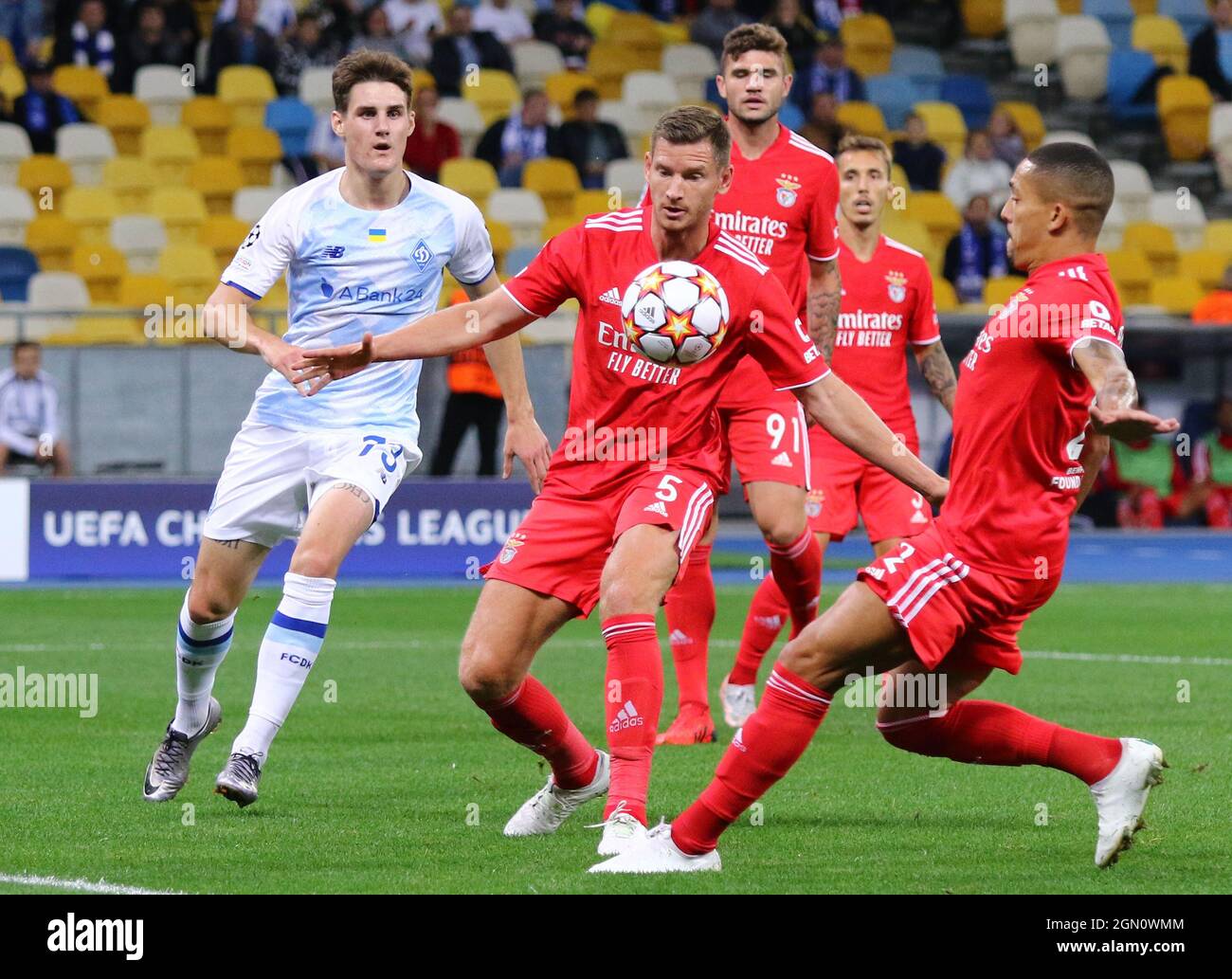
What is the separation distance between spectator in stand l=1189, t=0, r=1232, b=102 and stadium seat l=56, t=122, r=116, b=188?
12.8 meters

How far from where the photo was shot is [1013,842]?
20.3ft

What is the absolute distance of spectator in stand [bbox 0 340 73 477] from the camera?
56.0 feet

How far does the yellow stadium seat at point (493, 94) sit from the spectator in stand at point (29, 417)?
681 cm

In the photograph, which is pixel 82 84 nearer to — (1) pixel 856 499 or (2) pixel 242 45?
(2) pixel 242 45

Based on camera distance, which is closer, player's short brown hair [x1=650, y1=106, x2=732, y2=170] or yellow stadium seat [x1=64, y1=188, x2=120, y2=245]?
player's short brown hair [x1=650, y1=106, x2=732, y2=170]

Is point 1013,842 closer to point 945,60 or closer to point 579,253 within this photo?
point 579,253

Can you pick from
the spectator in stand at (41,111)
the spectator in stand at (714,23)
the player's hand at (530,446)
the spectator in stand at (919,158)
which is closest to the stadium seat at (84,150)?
the spectator in stand at (41,111)

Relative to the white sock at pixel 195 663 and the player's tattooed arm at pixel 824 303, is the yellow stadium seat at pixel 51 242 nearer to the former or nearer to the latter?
the player's tattooed arm at pixel 824 303

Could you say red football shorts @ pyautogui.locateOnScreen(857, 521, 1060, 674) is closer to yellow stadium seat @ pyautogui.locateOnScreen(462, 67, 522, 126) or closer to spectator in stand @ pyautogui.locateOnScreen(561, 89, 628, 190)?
spectator in stand @ pyautogui.locateOnScreen(561, 89, 628, 190)

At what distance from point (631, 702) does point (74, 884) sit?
1.64 m

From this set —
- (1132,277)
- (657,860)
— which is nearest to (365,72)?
(657,860)

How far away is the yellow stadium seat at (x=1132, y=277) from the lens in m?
22.1

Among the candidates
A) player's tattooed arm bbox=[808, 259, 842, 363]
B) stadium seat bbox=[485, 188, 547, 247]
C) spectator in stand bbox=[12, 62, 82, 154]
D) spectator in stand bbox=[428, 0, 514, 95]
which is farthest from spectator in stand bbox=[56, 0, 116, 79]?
player's tattooed arm bbox=[808, 259, 842, 363]

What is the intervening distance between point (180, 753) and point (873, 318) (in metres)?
4.46
